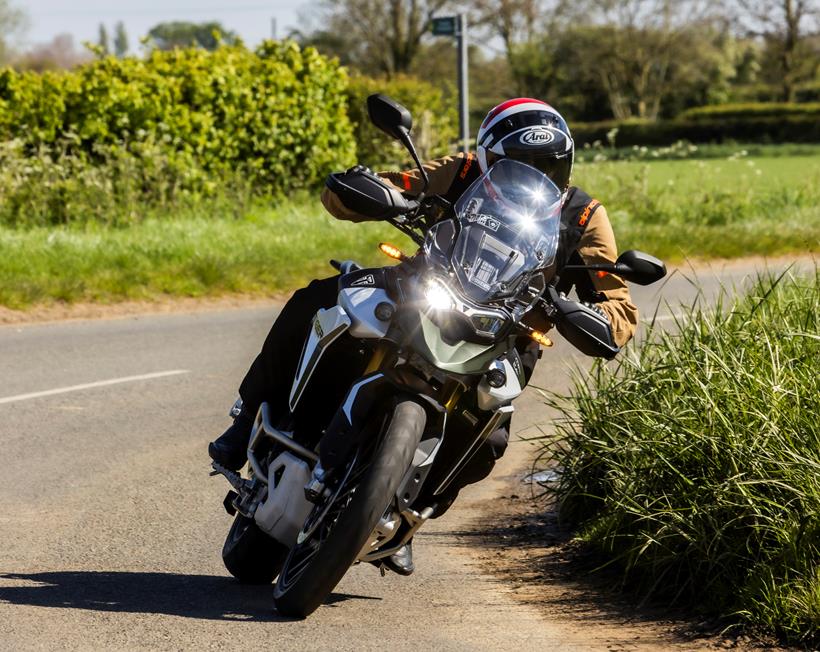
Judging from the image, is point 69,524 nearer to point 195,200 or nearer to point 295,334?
point 295,334

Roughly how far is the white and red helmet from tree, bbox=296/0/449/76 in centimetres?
5701

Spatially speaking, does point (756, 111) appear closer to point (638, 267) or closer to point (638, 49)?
point (638, 49)

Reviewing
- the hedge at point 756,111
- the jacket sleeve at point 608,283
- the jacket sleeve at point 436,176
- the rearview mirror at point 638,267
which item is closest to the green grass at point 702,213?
the jacket sleeve at point 436,176

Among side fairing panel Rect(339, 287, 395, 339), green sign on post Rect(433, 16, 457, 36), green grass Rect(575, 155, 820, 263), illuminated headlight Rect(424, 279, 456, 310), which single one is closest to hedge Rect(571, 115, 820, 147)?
green grass Rect(575, 155, 820, 263)

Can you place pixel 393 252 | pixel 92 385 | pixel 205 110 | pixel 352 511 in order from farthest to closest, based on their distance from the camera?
pixel 205 110 < pixel 92 385 < pixel 393 252 < pixel 352 511

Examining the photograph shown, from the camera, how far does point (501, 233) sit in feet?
15.0

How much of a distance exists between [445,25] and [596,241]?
12.2 m

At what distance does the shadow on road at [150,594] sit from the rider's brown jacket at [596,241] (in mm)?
1430

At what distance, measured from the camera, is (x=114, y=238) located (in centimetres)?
1477

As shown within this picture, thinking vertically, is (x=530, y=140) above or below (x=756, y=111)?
above

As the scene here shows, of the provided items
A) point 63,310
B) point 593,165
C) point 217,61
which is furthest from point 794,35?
point 63,310

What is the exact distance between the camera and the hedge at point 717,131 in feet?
193

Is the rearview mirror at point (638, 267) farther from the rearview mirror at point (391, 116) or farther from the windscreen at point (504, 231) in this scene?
the rearview mirror at point (391, 116)

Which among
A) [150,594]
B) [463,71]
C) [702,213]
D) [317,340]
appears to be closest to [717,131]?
[702,213]
